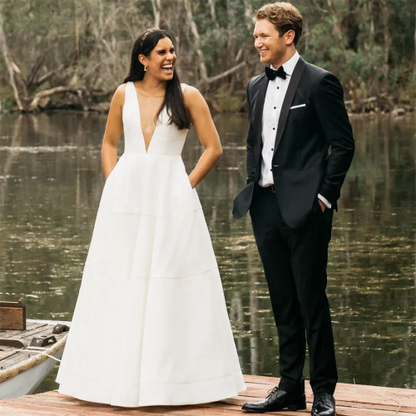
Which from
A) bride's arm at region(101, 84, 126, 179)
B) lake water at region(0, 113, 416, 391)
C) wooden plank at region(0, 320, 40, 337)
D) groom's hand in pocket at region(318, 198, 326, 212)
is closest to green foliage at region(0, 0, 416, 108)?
lake water at region(0, 113, 416, 391)

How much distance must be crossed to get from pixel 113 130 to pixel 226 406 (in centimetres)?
137

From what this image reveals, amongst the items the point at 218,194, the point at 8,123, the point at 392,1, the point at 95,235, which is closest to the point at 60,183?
the point at 218,194

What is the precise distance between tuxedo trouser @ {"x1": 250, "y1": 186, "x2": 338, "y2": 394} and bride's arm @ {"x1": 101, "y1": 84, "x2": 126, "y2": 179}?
796mm

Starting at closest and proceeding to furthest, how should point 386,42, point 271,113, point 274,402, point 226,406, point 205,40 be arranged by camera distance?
point 271,113, point 274,402, point 226,406, point 386,42, point 205,40

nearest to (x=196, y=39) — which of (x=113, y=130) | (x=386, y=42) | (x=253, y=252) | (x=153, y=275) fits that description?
(x=386, y=42)

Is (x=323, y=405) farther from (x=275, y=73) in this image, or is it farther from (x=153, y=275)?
(x=275, y=73)

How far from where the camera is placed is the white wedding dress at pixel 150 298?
4781mm

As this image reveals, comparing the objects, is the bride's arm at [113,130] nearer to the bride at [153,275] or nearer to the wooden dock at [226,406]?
the bride at [153,275]

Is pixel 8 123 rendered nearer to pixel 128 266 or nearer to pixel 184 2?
pixel 184 2

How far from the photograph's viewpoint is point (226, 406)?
482 centimetres

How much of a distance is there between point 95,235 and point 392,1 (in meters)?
48.1

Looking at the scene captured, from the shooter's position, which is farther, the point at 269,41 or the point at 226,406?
the point at 226,406

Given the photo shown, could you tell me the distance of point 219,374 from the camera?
4855 mm

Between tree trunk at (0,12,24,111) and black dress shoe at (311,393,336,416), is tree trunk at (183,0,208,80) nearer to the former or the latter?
tree trunk at (0,12,24,111)
